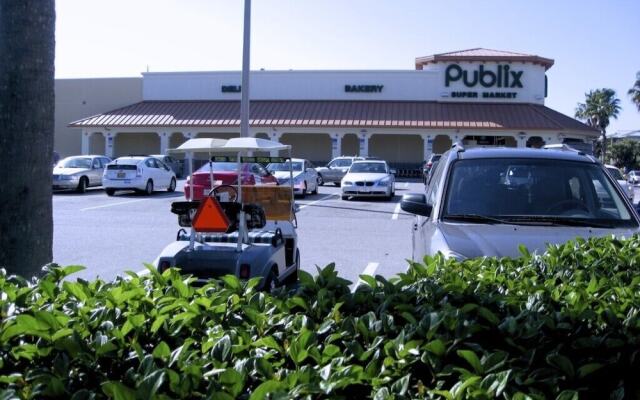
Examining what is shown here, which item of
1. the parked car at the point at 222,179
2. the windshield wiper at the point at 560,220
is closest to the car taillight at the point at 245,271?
the windshield wiper at the point at 560,220

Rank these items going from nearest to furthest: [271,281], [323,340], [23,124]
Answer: [323,340]
[23,124]
[271,281]

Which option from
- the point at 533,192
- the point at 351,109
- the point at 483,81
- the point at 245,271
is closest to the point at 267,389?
the point at 533,192

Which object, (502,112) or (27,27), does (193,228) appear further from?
(502,112)

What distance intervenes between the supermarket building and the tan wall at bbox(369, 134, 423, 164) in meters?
0.07

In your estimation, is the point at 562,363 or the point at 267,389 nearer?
the point at 267,389

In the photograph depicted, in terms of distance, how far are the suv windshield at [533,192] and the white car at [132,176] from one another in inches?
771

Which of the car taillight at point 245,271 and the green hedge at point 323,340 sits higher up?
the green hedge at point 323,340

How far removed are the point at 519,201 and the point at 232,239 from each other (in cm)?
351

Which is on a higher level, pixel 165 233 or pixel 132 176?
pixel 132 176

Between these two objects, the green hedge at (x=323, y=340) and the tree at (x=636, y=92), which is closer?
the green hedge at (x=323, y=340)

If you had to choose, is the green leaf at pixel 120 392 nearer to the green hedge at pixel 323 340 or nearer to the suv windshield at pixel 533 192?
the green hedge at pixel 323 340

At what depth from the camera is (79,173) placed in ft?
85.2

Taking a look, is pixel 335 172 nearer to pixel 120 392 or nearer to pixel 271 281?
pixel 271 281

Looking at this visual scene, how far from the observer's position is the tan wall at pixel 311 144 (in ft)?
155
